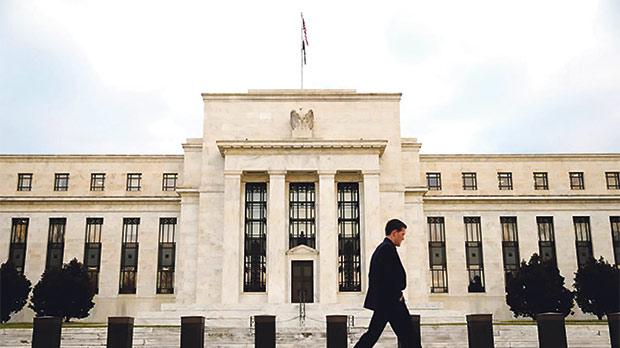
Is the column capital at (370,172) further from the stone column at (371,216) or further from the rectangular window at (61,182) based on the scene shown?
the rectangular window at (61,182)

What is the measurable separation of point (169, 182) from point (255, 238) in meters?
10.2

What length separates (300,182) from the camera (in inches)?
1922

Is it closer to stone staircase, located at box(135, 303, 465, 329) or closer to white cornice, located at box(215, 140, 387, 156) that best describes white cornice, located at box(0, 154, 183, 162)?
white cornice, located at box(215, 140, 387, 156)

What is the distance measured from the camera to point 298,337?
28891 mm

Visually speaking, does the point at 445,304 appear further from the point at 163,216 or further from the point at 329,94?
the point at 163,216

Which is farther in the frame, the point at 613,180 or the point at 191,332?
the point at 613,180

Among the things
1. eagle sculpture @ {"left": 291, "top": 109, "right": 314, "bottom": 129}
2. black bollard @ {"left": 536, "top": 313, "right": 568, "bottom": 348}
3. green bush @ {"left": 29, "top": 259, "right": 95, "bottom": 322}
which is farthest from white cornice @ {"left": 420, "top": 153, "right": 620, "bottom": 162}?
black bollard @ {"left": 536, "top": 313, "right": 568, "bottom": 348}

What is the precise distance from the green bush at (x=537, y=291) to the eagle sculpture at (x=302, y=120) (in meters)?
18.6

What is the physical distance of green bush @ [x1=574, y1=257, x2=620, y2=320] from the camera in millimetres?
44594

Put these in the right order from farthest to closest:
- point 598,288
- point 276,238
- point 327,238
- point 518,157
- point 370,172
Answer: point 518,157 → point 370,172 → point 327,238 → point 276,238 → point 598,288

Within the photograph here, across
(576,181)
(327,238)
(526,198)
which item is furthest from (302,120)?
(576,181)

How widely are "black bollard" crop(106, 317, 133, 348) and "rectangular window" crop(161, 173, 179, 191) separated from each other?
135ft

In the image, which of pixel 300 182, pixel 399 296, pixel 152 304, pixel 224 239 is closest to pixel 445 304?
pixel 300 182

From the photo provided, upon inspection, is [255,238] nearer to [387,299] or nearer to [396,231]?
[396,231]
